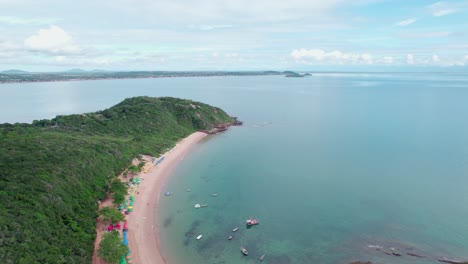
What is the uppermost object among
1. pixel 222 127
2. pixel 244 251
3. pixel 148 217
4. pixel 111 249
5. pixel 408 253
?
pixel 222 127

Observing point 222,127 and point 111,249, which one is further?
point 222,127

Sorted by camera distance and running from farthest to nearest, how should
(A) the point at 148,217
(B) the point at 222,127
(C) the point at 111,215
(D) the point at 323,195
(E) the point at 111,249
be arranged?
(B) the point at 222,127 → (D) the point at 323,195 → (A) the point at 148,217 → (C) the point at 111,215 → (E) the point at 111,249

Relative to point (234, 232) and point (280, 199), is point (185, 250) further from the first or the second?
point (280, 199)

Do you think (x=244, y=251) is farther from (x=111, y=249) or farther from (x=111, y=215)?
(x=111, y=215)

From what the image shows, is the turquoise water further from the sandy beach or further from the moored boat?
the sandy beach

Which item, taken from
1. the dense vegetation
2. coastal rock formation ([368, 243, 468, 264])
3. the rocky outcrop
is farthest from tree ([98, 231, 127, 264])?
the rocky outcrop

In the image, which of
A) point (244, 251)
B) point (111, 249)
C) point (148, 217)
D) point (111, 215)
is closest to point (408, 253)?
point (244, 251)

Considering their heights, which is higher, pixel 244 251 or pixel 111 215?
pixel 111 215
